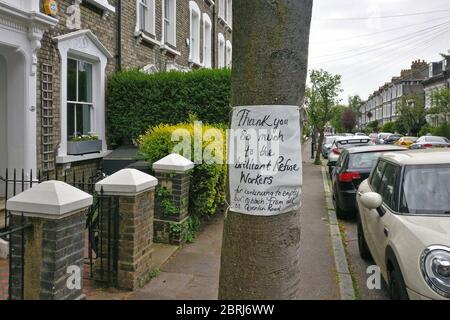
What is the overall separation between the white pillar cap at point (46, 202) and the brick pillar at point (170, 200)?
10.4ft

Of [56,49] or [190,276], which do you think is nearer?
[190,276]

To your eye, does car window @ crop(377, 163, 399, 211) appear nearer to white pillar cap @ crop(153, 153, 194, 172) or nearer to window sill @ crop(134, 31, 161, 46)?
white pillar cap @ crop(153, 153, 194, 172)

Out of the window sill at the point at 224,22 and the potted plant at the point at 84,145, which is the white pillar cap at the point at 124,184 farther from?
the window sill at the point at 224,22

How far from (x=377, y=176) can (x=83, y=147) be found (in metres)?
5.85

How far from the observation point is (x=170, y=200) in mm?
6484

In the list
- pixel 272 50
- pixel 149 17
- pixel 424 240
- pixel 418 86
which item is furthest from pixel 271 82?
pixel 418 86

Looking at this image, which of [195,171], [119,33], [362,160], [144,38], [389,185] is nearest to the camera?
[389,185]

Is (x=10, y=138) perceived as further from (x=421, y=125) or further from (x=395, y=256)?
(x=421, y=125)

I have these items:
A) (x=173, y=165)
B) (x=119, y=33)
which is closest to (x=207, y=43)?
(x=119, y=33)

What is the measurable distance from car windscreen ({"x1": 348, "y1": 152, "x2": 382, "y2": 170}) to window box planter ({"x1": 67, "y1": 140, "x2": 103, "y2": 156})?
18.0 ft

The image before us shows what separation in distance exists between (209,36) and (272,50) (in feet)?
58.8

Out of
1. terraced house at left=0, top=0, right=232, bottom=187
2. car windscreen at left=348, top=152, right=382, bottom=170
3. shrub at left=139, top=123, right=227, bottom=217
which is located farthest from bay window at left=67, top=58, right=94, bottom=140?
car windscreen at left=348, top=152, right=382, bottom=170

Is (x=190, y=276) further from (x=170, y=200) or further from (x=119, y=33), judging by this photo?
(x=119, y=33)

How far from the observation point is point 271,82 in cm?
249
